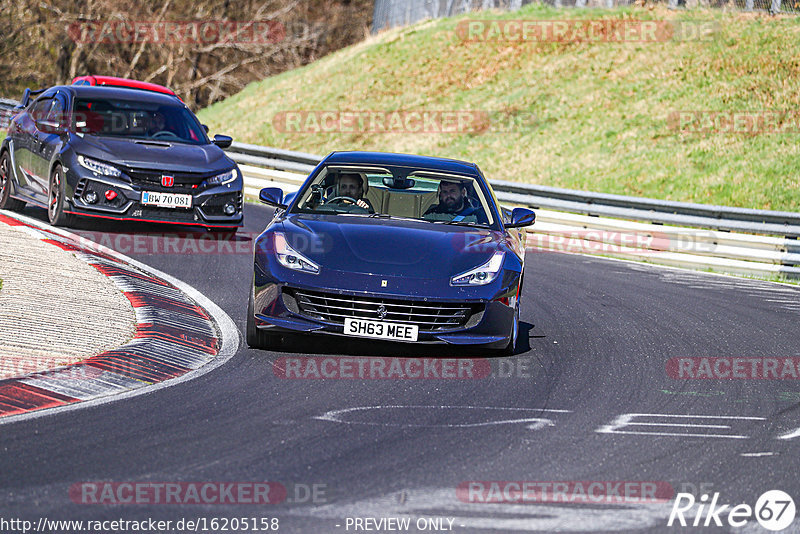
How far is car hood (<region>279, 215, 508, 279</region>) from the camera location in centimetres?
805

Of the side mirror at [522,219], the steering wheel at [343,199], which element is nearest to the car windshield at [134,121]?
the steering wheel at [343,199]

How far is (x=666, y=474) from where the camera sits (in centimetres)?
558

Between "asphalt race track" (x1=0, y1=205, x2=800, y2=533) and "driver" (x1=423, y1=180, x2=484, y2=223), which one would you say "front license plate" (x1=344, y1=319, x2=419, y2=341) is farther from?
"driver" (x1=423, y1=180, x2=484, y2=223)

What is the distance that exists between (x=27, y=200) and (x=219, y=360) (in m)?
7.26

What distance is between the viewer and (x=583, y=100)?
111ft

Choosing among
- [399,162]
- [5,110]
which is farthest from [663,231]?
[5,110]

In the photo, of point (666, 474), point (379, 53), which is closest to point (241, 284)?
point (666, 474)

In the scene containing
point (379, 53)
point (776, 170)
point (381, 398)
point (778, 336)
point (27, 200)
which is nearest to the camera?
point (381, 398)

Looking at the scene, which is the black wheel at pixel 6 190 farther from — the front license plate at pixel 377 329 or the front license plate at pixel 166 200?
the front license plate at pixel 377 329

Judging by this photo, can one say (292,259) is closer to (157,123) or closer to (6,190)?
(157,123)

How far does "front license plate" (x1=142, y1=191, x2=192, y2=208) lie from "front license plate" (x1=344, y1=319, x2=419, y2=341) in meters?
5.82

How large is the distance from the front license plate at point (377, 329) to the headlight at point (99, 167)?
19.6 feet

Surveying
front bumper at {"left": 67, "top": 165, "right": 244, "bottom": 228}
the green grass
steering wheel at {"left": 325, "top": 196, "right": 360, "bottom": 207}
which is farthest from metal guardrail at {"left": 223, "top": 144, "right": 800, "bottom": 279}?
steering wheel at {"left": 325, "top": 196, "right": 360, "bottom": 207}

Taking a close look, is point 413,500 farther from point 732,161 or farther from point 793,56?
point 793,56
